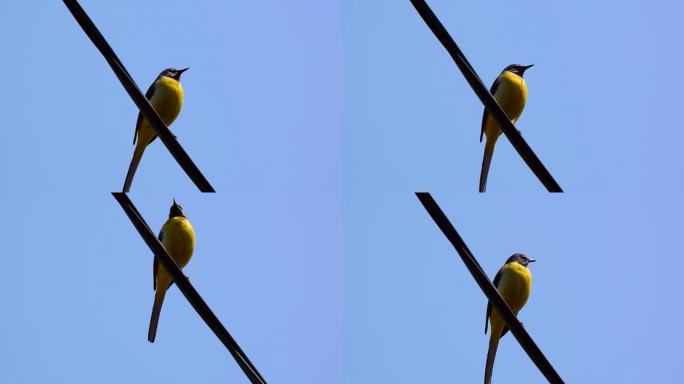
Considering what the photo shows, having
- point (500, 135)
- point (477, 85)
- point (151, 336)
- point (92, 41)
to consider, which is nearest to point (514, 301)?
point (500, 135)

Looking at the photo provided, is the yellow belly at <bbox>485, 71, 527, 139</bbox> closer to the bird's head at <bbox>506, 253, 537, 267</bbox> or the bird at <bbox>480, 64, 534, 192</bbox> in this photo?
the bird at <bbox>480, 64, 534, 192</bbox>

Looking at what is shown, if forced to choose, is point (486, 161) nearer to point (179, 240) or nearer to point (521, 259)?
point (521, 259)

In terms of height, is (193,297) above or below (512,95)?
below

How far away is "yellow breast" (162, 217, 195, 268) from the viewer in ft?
31.0

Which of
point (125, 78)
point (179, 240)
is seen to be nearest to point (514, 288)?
point (179, 240)

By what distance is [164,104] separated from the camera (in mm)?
9617

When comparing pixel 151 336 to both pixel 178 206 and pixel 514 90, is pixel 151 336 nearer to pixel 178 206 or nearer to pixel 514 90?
pixel 178 206

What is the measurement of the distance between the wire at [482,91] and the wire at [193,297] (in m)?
1.89

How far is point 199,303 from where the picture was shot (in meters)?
6.26

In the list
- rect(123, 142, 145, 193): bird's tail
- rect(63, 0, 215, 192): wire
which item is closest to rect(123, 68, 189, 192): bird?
rect(123, 142, 145, 193): bird's tail

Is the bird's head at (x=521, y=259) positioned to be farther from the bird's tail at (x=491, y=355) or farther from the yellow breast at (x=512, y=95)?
the yellow breast at (x=512, y=95)

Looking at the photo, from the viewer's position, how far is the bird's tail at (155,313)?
28.6 feet

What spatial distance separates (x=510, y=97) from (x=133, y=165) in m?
3.21

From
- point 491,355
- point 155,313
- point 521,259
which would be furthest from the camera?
point 521,259
